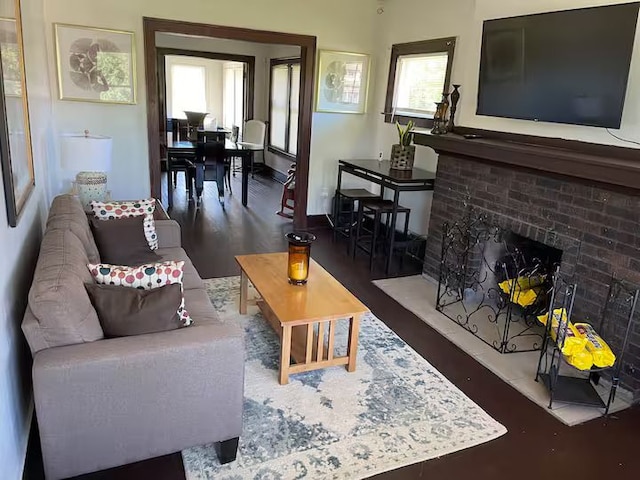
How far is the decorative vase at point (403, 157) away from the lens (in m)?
4.81

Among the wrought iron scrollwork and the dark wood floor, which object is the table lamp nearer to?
the dark wood floor

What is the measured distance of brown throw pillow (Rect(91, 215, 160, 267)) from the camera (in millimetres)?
2920

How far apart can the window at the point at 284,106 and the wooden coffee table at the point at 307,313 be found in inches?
195

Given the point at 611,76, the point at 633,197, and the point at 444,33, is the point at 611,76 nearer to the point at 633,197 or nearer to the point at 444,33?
the point at 633,197

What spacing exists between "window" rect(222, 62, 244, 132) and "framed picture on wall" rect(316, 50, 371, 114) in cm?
445

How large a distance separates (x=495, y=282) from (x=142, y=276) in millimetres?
2917

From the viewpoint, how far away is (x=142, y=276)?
2090 mm

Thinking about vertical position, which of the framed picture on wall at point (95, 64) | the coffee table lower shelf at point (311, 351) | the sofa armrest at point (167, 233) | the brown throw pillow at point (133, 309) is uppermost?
the framed picture on wall at point (95, 64)

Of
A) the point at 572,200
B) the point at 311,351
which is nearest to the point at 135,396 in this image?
the point at 311,351

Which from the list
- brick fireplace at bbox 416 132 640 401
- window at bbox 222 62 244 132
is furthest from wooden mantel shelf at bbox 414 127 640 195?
window at bbox 222 62 244 132

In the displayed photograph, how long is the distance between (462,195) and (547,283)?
3.07ft

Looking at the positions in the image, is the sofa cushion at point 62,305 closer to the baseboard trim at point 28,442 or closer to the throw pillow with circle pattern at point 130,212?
the baseboard trim at point 28,442

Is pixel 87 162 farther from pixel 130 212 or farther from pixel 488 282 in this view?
pixel 488 282

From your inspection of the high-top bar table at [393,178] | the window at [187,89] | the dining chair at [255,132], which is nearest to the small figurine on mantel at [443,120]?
the high-top bar table at [393,178]
